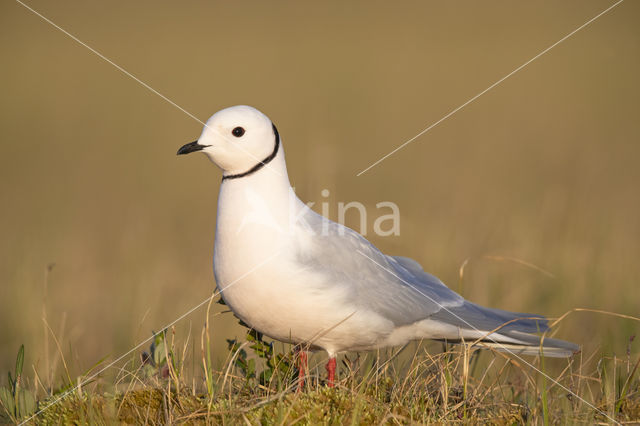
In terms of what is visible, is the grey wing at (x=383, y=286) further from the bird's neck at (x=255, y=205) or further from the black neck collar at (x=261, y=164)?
the black neck collar at (x=261, y=164)

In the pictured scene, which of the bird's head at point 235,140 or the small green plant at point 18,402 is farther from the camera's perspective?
the bird's head at point 235,140

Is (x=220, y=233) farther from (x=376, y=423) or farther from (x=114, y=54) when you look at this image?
(x=114, y=54)

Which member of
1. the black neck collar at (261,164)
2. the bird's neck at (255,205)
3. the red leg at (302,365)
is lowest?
the red leg at (302,365)

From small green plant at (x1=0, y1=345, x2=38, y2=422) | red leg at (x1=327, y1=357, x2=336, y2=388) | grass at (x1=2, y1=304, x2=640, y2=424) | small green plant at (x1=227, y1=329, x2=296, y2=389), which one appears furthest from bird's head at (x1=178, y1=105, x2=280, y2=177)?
small green plant at (x1=0, y1=345, x2=38, y2=422)

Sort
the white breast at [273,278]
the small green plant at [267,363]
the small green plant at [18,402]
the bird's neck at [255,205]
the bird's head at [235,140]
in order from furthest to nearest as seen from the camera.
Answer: the bird's head at [235,140], the bird's neck at [255,205], the white breast at [273,278], the small green plant at [267,363], the small green plant at [18,402]

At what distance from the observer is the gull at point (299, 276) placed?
4332mm

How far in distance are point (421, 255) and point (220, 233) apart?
4.69 metres

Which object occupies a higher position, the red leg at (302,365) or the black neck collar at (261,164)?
the black neck collar at (261,164)

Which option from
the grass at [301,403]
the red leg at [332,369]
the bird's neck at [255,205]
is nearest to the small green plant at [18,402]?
the grass at [301,403]

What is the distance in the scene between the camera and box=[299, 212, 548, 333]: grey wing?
4.60 m

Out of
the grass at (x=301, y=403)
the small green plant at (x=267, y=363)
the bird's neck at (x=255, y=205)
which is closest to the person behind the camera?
the grass at (x=301, y=403)

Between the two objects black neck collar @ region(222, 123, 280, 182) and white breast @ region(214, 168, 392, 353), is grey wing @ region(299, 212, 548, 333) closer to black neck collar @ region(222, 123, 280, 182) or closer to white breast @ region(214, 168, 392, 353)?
white breast @ region(214, 168, 392, 353)

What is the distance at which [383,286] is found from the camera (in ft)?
15.8

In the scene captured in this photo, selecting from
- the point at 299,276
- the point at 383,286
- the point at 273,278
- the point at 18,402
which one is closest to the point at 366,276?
the point at 383,286
